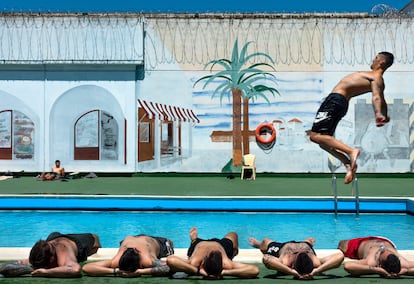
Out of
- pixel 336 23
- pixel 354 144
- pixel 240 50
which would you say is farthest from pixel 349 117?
pixel 240 50

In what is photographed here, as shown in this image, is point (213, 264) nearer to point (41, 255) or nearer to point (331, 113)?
point (41, 255)

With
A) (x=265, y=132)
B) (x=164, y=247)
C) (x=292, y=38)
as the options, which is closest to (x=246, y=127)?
(x=265, y=132)

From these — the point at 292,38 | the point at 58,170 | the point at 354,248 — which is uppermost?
the point at 292,38

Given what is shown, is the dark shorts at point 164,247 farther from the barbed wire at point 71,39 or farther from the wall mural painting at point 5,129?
the wall mural painting at point 5,129

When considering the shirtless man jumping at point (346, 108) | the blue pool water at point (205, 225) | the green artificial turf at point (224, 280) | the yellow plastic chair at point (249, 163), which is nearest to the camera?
the green artificial turf at point (224, 280)

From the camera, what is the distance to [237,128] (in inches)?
653

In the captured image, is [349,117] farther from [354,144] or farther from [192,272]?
[192,272]

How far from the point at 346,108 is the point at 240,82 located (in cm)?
1157

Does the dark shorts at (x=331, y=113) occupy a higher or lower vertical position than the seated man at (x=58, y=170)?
higher

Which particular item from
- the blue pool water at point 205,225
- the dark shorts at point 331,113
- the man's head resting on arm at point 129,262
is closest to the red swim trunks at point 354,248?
the dark shorts at point 331,113

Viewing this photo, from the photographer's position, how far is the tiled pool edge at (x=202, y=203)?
9.15 meters

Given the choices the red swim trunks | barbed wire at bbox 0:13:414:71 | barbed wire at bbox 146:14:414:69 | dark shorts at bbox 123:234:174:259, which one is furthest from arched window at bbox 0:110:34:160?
the red swim trunks

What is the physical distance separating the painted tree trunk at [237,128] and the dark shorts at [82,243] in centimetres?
1170

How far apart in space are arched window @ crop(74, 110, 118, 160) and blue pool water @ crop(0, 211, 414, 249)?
23.7 ft
